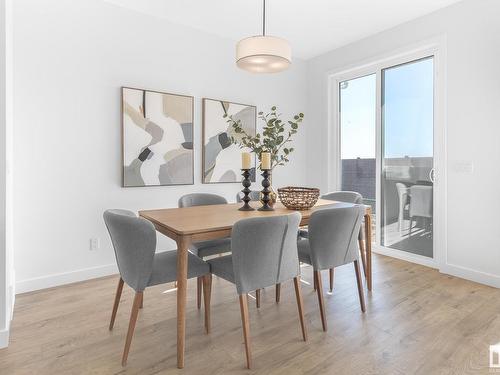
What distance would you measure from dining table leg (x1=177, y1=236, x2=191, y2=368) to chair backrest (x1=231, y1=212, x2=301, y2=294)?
258 mm

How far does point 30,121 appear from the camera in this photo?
2670 mm

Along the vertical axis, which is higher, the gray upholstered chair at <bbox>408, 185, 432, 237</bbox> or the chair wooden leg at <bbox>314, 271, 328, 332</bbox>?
the gray upholstered chair at <bbox>408, 185, 432, 237</bbox>

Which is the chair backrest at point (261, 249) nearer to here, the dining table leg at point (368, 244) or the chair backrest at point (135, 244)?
the chair backrest at point (135, 244)

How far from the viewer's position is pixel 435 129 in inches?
128

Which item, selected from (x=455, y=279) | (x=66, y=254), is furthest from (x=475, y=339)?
(x=66, y=254)

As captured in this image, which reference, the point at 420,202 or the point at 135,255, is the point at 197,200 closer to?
the point at 135,255

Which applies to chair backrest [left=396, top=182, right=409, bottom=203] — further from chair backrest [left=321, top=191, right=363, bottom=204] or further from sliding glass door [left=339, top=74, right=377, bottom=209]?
chair backrest [left=321, top=191, right=363, bottom=204]

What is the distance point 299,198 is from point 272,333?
943 millimetres

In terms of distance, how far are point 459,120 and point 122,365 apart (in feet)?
11.1

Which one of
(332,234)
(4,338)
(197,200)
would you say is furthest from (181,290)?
(197,200)

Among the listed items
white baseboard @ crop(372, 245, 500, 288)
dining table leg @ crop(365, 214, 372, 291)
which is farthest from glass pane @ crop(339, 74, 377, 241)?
dining table leg @ crop(365, 214, 372, 291)

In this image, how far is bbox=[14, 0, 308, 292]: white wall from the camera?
2672 mm

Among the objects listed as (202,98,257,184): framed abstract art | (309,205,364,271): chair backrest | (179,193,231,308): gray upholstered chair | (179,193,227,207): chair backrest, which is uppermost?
(202,98,257,184): framed abstract art

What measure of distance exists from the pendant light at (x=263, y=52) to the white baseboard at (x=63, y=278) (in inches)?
91.4
